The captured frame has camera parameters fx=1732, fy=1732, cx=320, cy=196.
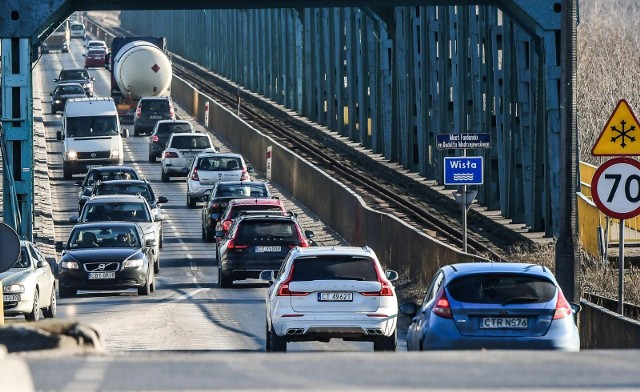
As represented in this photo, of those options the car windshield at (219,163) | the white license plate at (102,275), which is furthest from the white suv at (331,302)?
the car windshield at (219,163)

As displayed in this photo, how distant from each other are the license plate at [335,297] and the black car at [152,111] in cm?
4818

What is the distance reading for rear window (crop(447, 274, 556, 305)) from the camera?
16.4 metres

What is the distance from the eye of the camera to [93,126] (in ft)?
180

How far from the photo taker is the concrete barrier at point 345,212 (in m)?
29.5

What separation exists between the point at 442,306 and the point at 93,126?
39.5 m

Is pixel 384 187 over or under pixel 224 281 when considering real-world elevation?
over

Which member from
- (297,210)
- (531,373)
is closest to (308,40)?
(297,210)

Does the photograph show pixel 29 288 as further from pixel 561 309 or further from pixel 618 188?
pixel 561 309

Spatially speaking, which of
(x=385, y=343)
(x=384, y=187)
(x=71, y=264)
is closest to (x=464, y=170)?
(x=71, y=264)

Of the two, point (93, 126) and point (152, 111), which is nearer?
point (93, 126)

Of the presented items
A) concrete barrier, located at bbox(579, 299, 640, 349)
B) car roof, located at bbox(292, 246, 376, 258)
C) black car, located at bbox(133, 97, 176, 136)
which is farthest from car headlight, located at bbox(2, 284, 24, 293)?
black car, located at bbox(133, 97, 176, 136)

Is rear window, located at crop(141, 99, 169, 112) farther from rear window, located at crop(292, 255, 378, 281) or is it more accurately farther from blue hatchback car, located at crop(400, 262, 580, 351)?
blue hatchback car, located at crop(400, 262, 580, 351)

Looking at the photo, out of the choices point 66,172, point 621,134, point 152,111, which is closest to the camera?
point 621,134

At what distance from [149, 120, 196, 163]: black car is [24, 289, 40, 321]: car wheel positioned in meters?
35.2
